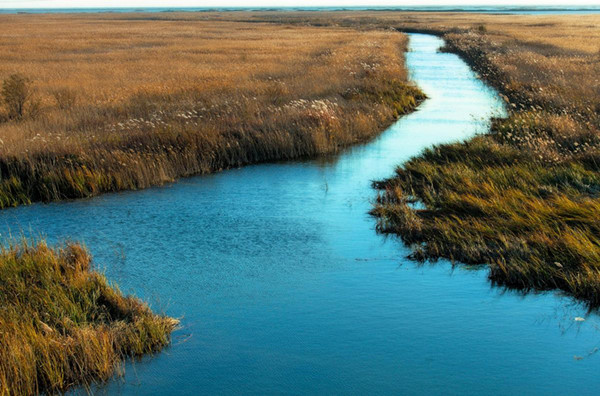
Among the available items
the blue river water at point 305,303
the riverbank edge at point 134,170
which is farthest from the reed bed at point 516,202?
the riverbank edge at point 134,170

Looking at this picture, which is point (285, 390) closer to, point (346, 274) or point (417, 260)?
point (346, 274)

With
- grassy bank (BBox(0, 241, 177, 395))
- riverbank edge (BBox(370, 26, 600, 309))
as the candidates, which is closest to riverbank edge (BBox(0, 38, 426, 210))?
riverbank edge (BBox(370, 26, 600, 309))

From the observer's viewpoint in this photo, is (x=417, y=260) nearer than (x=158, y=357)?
No

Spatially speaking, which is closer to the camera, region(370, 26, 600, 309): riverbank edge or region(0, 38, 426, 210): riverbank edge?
region(370, 26, 600, 309): riverbank edge

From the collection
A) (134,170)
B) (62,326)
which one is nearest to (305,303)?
(62,326)

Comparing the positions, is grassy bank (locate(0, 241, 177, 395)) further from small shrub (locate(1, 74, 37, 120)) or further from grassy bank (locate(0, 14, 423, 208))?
small shrub (locate(1, 74, 37, 120))

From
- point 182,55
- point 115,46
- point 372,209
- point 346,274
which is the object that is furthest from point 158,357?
point 115,46

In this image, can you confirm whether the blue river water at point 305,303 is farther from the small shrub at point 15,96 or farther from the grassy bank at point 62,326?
the small shrub at point 15,96
